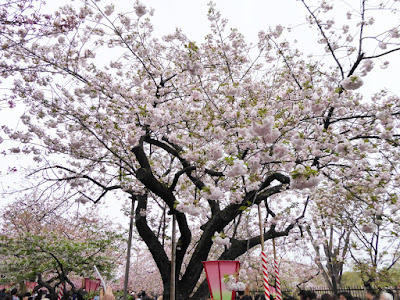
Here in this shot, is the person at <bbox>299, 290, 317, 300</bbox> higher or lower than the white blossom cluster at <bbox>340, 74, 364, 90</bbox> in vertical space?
lower

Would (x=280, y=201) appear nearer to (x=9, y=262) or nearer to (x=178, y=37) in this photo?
(x=178, y=37)

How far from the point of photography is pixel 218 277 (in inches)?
214

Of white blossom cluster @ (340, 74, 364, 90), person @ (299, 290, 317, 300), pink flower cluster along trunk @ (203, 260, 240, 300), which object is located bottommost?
person @ (299, 290, 317, 300)

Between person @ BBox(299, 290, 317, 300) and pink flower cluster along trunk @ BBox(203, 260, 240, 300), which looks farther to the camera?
pink flower cluster along trunk @ BBox(203, 260, 240, 300)

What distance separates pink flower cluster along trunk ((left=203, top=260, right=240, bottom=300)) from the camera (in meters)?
5.36

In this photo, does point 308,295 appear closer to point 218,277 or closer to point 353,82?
point 218,277

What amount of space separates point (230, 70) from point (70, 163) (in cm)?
541

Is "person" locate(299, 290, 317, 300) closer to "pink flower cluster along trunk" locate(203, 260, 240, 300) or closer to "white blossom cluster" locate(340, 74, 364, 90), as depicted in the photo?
"pink flower cluster along trunk" locate(203, 260, 240, 300)

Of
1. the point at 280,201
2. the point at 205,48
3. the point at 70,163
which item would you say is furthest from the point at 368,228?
the point at 70,163

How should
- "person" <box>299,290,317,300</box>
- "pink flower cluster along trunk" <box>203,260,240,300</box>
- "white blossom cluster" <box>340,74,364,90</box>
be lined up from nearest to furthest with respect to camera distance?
"white blossom cluster" <box>340,74,364,90</box> < "person" <box>299,290,317,300</box> < "pink flower cluster along trunk" <box>203,260,240,300</box>

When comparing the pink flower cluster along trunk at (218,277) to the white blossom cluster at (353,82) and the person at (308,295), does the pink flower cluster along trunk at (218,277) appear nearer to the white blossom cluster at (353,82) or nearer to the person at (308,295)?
the person at (308,295)

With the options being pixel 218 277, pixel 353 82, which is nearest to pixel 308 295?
pixel 218 277

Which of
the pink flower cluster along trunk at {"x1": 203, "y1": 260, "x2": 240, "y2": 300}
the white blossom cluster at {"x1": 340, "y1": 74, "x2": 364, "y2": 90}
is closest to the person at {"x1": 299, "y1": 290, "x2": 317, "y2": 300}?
the pink flower cluster along trunk at {"x1": 203, "y1": 260, "x2": 240, "y2": 300}

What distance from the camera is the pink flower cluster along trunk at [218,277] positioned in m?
5.36
